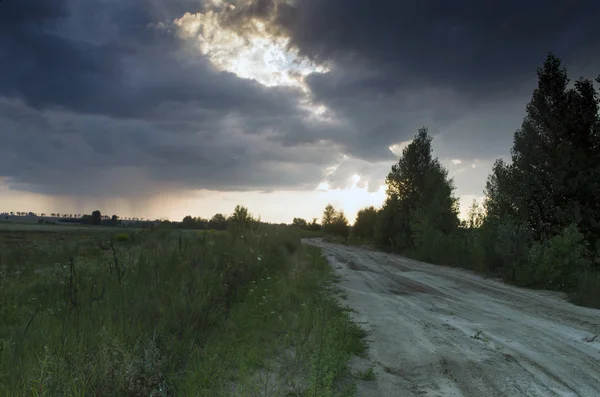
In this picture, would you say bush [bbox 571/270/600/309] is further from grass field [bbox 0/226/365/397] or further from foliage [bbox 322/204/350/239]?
foliage [bbox 322/204/350/239]

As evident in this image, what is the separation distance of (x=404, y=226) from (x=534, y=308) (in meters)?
28.9

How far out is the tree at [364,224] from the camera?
66250mm

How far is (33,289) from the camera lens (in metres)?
8.52

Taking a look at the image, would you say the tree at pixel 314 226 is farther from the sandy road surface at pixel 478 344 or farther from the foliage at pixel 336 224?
the sandy road surface at pixel 478 344

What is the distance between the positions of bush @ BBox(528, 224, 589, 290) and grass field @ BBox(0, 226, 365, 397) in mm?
9617

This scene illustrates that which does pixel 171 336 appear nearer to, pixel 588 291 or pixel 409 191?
pixel 588 291

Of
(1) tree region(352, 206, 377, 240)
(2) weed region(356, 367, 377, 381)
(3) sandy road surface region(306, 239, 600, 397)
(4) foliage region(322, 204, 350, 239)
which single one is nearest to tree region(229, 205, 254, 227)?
(3) sandy road surface region(306, 239, 600, 397)

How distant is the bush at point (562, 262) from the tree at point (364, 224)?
5048 centimetres

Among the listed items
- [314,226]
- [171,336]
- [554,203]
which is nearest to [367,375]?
[171,336]

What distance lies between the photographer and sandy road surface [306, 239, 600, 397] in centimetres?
487

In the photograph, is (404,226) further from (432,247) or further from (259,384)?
(259,384)

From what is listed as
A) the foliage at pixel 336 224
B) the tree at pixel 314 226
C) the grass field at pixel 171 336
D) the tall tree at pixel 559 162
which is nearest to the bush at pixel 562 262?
the tall tree at pixel 559 162

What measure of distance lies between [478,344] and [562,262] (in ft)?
33.2

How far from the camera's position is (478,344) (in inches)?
257
